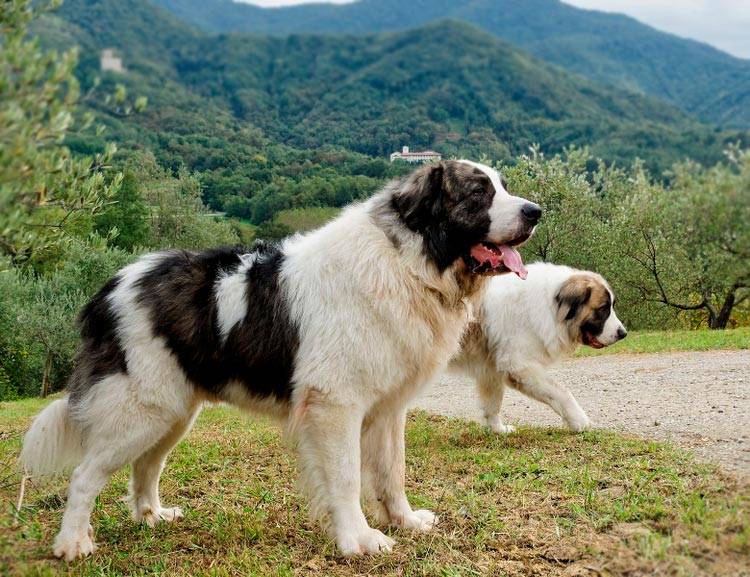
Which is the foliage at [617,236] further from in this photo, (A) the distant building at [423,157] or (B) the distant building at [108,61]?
(B) the distant building at [108,61]

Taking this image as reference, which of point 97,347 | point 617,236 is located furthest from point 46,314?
point 97,347

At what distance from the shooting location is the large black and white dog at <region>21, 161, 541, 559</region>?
5.05 m

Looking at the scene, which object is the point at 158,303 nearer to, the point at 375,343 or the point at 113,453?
the point at 113,453

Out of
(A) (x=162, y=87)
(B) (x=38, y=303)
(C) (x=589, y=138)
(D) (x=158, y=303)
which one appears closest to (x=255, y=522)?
(D) (x=158, y=303)

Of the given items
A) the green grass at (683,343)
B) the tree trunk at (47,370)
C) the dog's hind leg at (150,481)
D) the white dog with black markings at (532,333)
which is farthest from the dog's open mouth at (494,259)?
the tree trunk at (47,370)

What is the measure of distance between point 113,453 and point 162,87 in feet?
195

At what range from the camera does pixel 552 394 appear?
878 cm

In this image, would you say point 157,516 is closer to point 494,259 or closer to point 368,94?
point 494,259

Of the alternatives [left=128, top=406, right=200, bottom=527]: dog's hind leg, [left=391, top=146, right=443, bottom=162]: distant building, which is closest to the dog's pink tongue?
[left=391, top=146, right=443, bottom=162]: distant building

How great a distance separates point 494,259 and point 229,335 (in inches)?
78.7

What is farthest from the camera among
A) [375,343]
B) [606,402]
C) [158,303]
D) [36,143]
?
[606,402]

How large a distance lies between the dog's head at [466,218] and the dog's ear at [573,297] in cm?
421

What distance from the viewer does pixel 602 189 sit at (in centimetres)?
3180

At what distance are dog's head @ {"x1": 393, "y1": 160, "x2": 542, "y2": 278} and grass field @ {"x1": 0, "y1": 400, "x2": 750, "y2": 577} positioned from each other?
1.87 m
